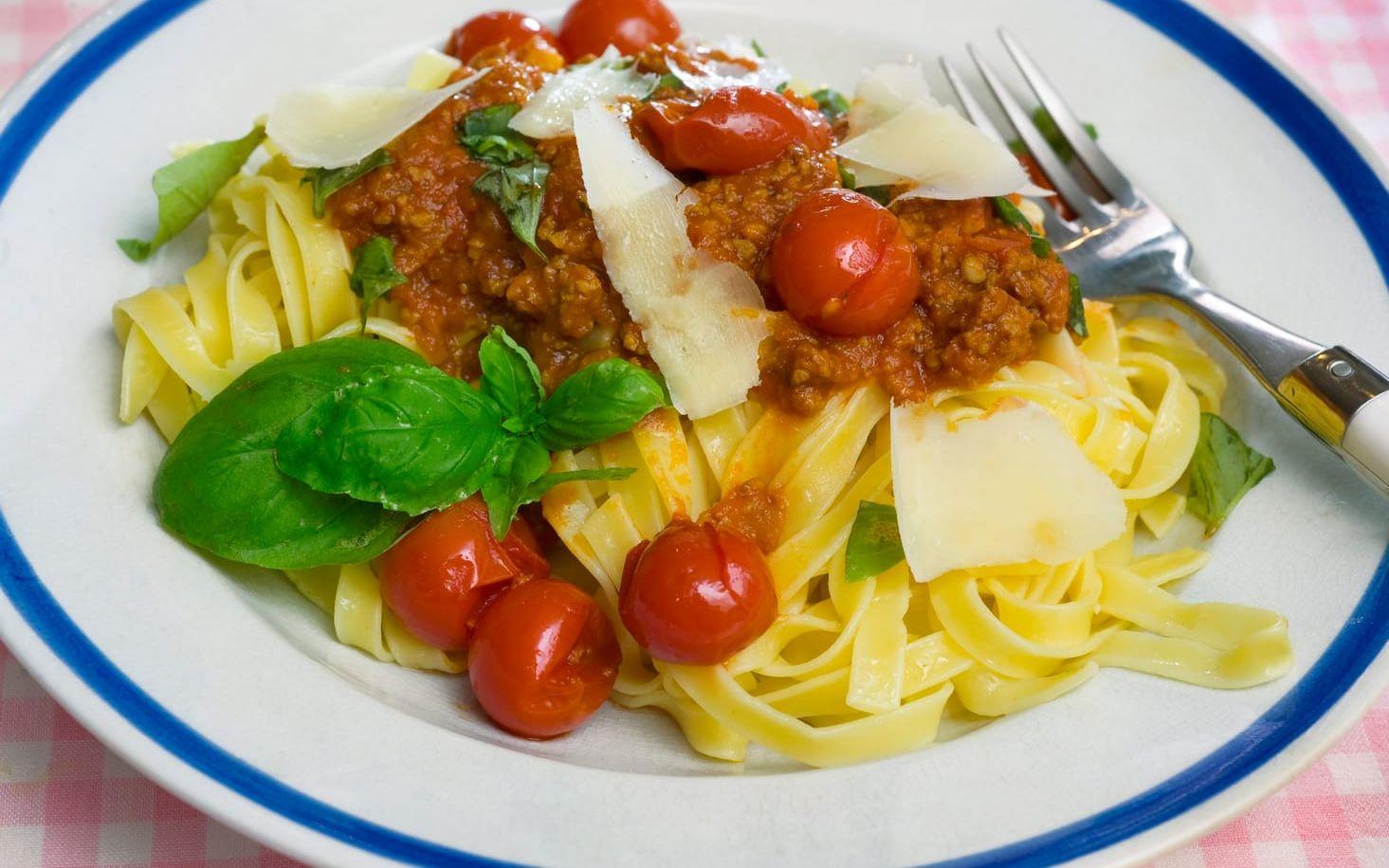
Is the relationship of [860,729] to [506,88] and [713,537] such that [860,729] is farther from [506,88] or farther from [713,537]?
[506,88]

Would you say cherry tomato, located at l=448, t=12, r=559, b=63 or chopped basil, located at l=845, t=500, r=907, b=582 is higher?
cherry tomato, located at l=448, t=12, r=559, b=63

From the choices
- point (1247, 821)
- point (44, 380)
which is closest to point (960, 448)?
point (1247, 821)

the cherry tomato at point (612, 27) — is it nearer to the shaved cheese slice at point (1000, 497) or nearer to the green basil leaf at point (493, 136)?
the green basil leaf at point (493, 136)

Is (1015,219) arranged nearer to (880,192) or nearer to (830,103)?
(880,192)

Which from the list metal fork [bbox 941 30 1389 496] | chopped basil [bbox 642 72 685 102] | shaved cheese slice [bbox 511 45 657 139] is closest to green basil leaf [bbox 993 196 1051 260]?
metal fork [bbox 941 30 1389 496]

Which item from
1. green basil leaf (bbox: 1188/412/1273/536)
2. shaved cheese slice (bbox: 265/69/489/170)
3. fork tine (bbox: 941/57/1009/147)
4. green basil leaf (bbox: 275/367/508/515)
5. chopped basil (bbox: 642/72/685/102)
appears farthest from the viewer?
fork tine (bbox: 941/57/1009/147)

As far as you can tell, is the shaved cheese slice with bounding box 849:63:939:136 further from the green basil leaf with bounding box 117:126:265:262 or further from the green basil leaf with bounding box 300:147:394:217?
the green basil leaf with bounding box 117:126:265:262
